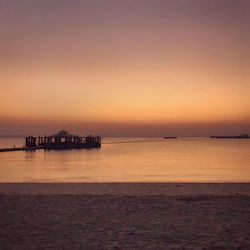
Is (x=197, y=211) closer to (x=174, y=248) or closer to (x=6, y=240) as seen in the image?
(x=174, y=248)

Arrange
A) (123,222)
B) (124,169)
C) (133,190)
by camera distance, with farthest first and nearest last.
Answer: (124,169) < (133,190) < (123,222)

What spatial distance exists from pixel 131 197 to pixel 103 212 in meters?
2.32

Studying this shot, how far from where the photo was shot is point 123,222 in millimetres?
7098

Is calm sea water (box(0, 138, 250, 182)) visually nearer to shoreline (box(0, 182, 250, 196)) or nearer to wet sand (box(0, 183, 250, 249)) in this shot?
shoreline (box(0, 182, 250, 196))

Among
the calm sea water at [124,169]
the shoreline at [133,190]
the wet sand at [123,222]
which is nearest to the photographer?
the wet sand at [123,222]

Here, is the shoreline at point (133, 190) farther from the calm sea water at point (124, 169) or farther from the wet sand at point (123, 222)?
the calm sea water at point (124, 169)

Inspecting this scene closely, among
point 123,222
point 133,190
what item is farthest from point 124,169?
point 123,222

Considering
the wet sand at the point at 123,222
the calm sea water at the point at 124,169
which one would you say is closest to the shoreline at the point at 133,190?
the wet sand at the point at 123,222

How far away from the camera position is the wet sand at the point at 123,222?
5.68 metres

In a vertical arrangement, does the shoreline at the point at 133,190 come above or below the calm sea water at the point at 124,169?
above

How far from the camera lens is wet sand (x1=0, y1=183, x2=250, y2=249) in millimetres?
5676

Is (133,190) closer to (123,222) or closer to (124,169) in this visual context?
(123,222)

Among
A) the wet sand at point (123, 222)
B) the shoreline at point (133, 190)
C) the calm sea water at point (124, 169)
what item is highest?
the wet sand at point (123, 222)

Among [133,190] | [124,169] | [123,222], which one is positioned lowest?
[124,169]
